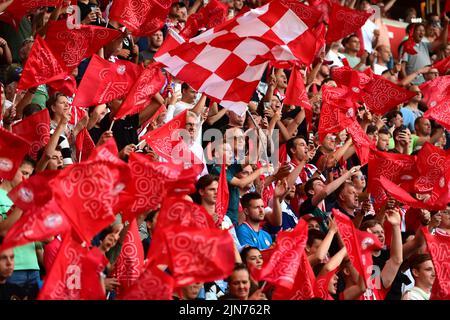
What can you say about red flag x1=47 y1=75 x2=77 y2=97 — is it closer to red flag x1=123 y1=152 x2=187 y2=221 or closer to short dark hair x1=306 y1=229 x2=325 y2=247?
short dark hair x1=306 y1=229 x2=325 y2=247

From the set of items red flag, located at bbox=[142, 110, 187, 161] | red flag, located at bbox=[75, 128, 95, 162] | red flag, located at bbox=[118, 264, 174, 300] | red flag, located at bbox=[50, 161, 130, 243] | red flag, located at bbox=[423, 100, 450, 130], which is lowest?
red flag, located at bbox=[423, 100, 450, 130]

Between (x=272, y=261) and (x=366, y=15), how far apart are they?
5.46 m

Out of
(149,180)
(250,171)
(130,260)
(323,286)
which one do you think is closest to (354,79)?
(250,171)

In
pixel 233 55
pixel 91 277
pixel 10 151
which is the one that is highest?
pixel 91 277

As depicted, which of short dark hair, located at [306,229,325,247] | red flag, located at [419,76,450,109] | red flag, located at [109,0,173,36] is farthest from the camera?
red flag, located at [419,76,450,109]

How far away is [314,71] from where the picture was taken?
12297 mm

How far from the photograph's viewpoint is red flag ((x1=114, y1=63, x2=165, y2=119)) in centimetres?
912

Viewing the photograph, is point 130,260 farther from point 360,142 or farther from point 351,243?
point 360,142

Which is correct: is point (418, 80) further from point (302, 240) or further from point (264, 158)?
point (302, 240)

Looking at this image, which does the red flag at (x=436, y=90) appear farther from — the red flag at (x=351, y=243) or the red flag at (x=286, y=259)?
the red flag at (x=286, y=259)

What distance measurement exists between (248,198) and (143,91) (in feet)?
3.93

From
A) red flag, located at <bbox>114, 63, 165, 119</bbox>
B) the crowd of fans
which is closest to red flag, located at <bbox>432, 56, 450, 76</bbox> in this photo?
the crowd of fans

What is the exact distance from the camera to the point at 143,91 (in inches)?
364

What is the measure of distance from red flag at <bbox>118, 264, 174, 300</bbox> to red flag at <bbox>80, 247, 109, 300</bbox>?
152 millimetres
